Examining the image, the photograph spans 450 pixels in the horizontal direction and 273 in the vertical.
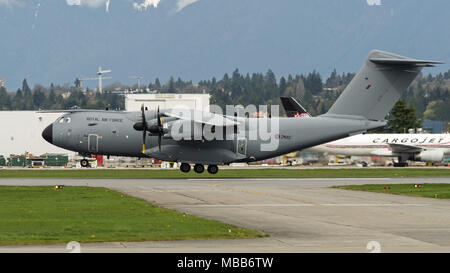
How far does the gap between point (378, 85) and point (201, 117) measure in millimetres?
12101

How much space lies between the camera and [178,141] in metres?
51.0

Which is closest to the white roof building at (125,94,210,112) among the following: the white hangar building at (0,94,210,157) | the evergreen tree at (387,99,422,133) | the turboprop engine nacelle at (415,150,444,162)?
the white hangar building at (0,94,210,157)

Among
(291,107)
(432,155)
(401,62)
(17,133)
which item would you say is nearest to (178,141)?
(401,62)

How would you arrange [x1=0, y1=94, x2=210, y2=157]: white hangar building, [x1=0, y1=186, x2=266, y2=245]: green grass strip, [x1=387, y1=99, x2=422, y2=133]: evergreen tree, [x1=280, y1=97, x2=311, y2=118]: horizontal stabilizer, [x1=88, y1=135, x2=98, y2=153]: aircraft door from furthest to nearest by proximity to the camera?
[x1=387, y1=99, x2=422, y2=133]: evergreen tree → [x1=0, y1=94, x2=210, y2=157]: white hangar building → [x1=280, y1=97, x2=311, y2=118]: horizontal stabilizer → [x1=88, y1=135, x2=98, y2=153]: aircraft door → [x1=0, y1=186, x2=266, y2=245]: green grass strip

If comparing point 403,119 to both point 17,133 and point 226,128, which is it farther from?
point 226,128

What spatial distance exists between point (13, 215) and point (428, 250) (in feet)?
48.4

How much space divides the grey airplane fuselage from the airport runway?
287 inches

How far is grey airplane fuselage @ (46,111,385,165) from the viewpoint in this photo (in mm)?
51094

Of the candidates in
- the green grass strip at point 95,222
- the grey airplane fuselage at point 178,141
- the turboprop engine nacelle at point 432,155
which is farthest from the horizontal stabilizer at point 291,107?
the green grass strip at point 95,222

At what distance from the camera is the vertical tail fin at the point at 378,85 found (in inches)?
1924

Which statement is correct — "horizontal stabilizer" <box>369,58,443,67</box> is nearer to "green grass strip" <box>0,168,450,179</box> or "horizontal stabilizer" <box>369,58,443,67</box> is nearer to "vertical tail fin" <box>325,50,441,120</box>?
"vertical tail fin" <box>325,50,441,120</box>

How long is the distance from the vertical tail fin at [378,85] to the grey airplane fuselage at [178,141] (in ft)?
3.80

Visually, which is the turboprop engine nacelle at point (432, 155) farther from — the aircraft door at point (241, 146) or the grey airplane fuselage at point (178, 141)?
the aircraft door at point (241, 146)
